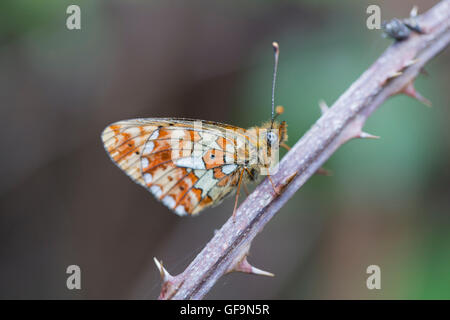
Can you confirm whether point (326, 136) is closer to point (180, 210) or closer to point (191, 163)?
point (191, 163)

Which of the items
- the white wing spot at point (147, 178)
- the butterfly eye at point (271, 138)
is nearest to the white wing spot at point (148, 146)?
the white wing spot at point (147, 178)

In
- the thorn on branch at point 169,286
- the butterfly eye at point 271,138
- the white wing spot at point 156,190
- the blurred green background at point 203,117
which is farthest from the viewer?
the blurred green background at point 203,117

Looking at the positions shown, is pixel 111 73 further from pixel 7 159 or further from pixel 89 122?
pixel 7 159

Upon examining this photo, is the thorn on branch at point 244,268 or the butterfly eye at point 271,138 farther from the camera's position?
the butterfly eye at point 271,138

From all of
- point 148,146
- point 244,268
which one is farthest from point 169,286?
point 148,146

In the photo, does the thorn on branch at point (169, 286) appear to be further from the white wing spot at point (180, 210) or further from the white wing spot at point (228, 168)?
the white wing spot at point (228, 168)

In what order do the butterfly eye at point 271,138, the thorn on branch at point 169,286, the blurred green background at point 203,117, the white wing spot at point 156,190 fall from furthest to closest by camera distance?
1. the blurred green background at point 203,117
2. the white wing spot at point 156,190
3. the butterfly eye at point 271,138
4. the thorn on branch at point 169,286

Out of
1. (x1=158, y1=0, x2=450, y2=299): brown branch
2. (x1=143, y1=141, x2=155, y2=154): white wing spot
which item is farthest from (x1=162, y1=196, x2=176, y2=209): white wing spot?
(x1=158, y1=0, x2=450, y2=299): brown branch
